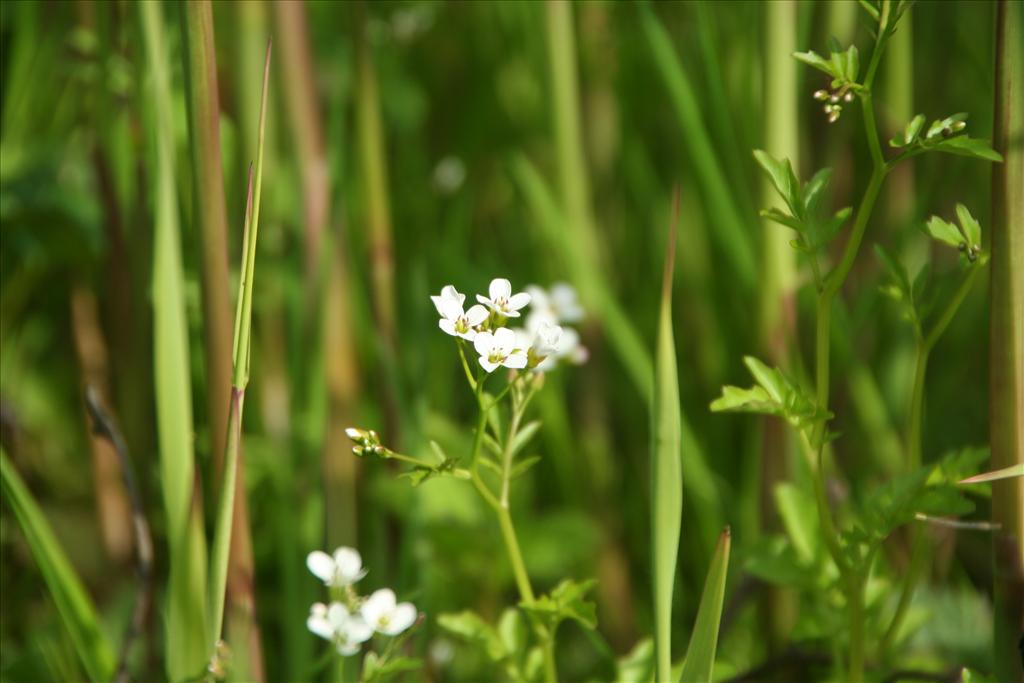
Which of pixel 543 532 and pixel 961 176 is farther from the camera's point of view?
pixel 961 176

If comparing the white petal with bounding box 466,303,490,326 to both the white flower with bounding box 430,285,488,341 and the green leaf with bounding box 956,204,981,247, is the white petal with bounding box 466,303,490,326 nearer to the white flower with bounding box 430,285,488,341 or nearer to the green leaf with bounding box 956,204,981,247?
the white flower with bounding box 430,285,488,341

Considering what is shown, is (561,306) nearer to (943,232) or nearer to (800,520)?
(800,520)

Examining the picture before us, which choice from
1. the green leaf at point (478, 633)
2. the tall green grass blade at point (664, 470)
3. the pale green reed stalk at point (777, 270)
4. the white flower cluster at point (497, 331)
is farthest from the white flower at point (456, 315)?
the pale green reed stalk at point (777, 270)

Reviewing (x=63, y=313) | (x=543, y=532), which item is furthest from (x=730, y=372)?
(x=63, y=313)

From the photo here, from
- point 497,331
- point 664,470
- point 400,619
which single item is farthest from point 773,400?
point 400,619

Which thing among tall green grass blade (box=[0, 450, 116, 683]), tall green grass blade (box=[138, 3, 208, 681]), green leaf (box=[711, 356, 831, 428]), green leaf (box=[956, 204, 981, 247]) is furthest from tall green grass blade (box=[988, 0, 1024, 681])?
tall green grass blade (box=[0, 450, 116, 683])

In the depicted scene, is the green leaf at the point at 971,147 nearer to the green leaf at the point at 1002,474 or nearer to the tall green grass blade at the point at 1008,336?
the tall green grass blade at the point at 1008,336

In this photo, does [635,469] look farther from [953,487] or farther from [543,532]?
[953,487]
